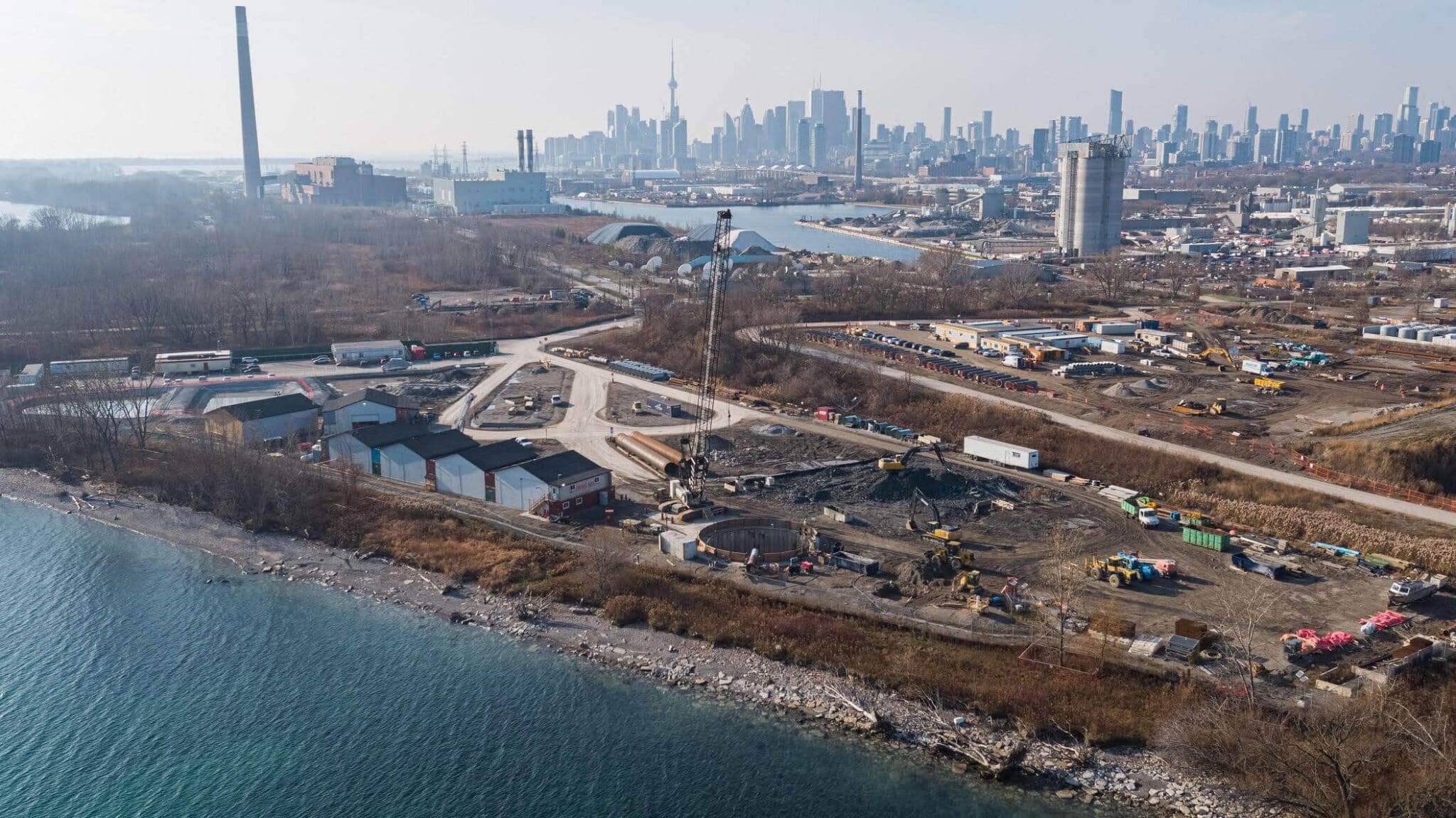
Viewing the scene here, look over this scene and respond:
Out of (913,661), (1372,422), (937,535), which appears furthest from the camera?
(1372,422)

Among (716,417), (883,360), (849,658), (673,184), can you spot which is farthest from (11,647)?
(673,184)

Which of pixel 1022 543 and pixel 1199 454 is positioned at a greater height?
pixel 1199 454

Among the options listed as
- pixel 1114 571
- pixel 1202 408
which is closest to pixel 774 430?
pixel 1114 571

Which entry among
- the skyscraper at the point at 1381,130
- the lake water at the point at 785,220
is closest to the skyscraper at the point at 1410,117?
the skyscraper at the point at 1381,130

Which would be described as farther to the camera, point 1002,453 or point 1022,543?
point 1002,453

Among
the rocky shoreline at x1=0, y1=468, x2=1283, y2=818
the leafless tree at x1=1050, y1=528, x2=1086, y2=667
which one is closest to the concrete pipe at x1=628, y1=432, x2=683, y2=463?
the rocky shoreline at x1=0, y1=468, x2=1283, y2=818

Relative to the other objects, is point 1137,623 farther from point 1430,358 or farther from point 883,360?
point 1430,358

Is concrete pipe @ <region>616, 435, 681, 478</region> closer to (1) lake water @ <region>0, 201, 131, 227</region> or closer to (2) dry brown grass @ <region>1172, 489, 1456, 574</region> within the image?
(2) dry brown grass @ <region>1172, 489, 1456, 574</region>

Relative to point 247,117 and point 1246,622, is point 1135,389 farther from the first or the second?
point 247,117
